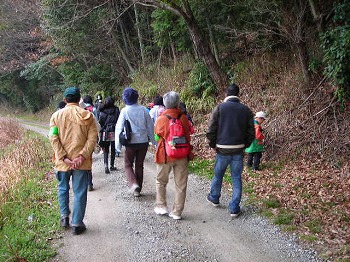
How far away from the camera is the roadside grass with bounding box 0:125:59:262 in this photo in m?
4.69

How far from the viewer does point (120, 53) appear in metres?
20.4

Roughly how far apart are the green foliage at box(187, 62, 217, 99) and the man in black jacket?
22.5 ft

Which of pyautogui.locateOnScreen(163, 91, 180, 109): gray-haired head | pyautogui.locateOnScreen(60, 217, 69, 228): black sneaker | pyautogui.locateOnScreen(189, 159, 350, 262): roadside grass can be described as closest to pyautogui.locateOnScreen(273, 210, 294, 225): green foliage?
pyautogui.locateOnScreen(189, 159, 350, 262): roadside grass

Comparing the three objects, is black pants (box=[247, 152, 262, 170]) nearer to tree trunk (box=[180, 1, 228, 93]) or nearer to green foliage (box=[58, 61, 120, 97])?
tree trunk (box=[180, 1, 228, 93])

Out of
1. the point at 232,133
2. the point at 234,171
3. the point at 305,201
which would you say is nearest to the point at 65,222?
the point at 234,171

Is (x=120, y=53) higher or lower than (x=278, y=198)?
higher

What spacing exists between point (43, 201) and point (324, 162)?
6.47 m

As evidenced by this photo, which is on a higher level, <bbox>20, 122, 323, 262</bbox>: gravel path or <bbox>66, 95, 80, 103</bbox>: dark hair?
<bbox>66, 95, 80, 103</bbox>: dark hair

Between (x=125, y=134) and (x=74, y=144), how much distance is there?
53.3 inches

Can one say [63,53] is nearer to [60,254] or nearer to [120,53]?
[120,53]

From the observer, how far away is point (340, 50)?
708 cm

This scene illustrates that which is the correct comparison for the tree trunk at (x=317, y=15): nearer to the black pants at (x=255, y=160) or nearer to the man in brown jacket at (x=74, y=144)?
the black pants at (x=255, y=160)

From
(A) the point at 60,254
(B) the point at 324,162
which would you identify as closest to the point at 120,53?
(B) the point at 324,162

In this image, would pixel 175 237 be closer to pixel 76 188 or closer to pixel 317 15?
pixel 76 188
